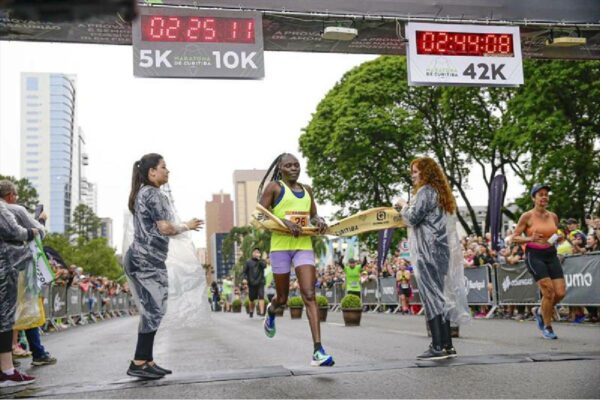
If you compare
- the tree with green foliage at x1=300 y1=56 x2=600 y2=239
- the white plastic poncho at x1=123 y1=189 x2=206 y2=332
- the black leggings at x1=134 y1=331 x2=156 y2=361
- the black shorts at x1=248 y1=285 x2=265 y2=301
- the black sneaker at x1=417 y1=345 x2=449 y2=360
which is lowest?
the black sneaker at x1=417 y1=345 x2=449 y2=360

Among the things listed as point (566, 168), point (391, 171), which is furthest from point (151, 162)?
point (391, 171)

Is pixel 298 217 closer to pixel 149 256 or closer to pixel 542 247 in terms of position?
pixel 149 256

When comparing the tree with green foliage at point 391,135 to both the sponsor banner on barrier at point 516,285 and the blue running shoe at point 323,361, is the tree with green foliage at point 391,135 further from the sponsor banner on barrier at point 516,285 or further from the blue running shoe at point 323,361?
the blue running shoe at point 323,361

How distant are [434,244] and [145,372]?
9.74 ft

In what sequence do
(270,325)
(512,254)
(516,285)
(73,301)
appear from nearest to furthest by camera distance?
(270,325) < (516,285) < (512,254) < (73,301)

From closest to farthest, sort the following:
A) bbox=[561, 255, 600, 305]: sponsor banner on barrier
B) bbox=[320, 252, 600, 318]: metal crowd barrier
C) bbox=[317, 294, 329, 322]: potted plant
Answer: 1. bbox=[561, 255, 600, 305]: sponsor banner on barrier
2. bbox=[320, 252, 600, 318]: metal crowd barrier
3. bbox=[317, 294, 329, 322]: potted plant

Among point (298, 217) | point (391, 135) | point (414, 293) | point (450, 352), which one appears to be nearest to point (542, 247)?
point (450, 352)

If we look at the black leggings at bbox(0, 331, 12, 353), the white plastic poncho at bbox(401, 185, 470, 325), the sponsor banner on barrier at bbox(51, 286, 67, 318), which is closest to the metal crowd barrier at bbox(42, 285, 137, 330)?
the sponsor banner on barrier at bbox(51, 286, 67, 318)

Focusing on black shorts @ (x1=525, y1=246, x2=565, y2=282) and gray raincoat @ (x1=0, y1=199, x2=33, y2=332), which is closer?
gray raincoat @ (x1=0, y1=199, x2=33, y2=332)

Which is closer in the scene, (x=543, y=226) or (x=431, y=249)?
(x=431, y=249)

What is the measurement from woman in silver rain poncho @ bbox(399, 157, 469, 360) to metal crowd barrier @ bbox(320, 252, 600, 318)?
13.7 ft

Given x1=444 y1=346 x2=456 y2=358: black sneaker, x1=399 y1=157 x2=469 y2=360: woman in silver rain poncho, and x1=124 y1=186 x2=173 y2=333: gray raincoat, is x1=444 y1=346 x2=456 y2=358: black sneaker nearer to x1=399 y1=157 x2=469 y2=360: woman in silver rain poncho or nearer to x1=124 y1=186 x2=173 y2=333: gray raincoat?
x1=399 y1=157 x2=469 y2=360: woman in silver rain poncho

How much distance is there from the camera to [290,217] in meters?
6.88

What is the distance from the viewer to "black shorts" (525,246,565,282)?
9.22 metres
